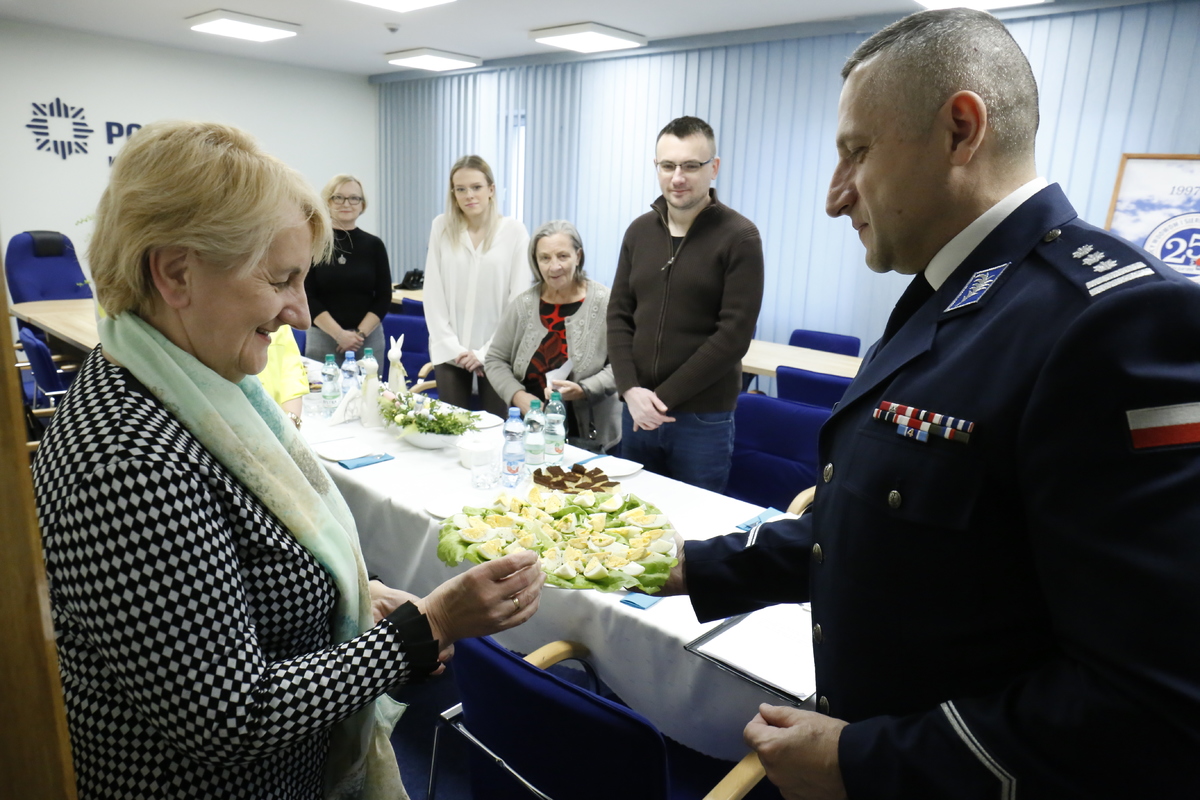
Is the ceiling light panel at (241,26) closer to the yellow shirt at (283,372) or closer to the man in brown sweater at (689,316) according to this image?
the yellow shirt at (283,372)

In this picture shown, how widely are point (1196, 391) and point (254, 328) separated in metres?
1.13

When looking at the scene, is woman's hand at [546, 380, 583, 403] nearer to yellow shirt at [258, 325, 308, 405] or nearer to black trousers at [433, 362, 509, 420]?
black trousers at [433, 362, 509, 420]

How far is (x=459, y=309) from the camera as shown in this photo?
4.05 meters

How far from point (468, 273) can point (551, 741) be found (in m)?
3.08

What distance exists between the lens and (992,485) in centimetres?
80

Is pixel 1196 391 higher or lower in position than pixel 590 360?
higher

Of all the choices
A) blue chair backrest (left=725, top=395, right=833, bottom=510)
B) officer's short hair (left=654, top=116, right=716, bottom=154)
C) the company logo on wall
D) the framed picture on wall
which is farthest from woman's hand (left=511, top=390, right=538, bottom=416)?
the company logo on wall

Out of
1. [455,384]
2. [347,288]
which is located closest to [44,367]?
[347,288]

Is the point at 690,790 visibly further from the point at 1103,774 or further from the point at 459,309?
the point at 459,309

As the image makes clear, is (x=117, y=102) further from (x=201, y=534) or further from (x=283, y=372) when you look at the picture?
(x=201, y=534)

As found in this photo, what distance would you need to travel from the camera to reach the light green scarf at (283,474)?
0.98 meters

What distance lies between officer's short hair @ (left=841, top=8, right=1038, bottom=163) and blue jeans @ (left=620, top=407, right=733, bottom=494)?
6.41 ft

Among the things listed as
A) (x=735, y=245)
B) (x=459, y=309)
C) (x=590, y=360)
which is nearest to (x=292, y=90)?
(x=459, y=309)

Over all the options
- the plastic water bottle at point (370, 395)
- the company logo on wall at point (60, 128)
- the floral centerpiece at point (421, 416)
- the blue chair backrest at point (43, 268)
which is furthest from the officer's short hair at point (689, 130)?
the company logo on wall at point (60, 128)
